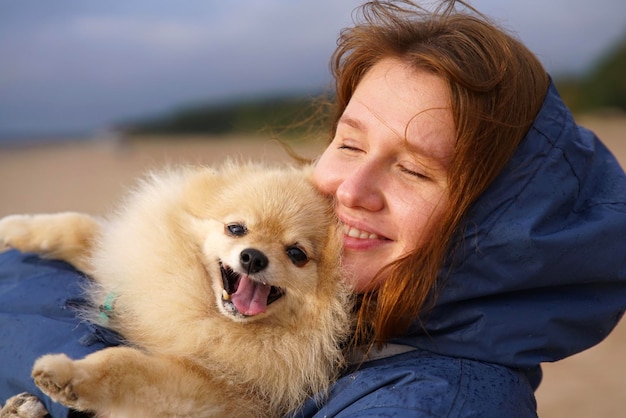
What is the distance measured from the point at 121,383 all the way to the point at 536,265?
3.50 feet

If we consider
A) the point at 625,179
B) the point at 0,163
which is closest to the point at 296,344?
the point at 625,179

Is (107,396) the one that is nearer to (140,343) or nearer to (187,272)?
(140,343)

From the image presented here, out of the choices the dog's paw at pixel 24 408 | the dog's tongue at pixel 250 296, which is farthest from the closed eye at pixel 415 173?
the dog's paw at pixel 24 408

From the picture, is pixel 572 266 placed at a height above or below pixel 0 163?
above

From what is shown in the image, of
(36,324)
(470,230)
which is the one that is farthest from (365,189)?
(36,324)

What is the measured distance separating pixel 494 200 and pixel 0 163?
17783 millimetres

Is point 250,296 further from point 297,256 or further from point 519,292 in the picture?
point 519,292

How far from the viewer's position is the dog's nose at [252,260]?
1938 millimetres

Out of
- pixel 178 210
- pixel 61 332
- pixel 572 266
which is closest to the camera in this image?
pixel 572 266

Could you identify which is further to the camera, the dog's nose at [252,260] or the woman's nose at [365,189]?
the dog's nose at [252,260]

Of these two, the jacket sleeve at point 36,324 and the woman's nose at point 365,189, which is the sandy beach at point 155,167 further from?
the woman's nose at point 365,189

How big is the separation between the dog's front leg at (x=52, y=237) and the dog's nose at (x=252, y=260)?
2.36 ft

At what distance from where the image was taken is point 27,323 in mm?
1935

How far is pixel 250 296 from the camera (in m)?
1.99
